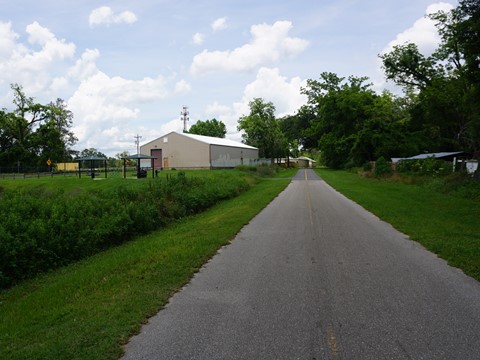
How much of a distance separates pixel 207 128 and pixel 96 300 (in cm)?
11184

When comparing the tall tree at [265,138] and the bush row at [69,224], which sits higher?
the tall tree at [265,138]

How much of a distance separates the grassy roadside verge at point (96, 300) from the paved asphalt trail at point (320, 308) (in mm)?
323

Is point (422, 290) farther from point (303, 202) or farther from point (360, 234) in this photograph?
point (303, 202)

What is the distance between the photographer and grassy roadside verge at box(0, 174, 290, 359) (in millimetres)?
4387

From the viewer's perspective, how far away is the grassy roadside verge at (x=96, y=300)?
4.39 m

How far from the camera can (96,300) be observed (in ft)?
19.5

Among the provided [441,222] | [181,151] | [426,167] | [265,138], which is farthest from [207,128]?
[441,222]

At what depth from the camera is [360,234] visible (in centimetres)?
1098

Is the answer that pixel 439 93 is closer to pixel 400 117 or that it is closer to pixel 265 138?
pixel 400 117

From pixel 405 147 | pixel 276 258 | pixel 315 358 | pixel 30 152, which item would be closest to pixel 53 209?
pixel 276 258

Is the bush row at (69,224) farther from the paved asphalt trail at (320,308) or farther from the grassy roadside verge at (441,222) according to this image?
the grassy roadside verge at (441,222)

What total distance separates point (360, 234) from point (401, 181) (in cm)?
2318

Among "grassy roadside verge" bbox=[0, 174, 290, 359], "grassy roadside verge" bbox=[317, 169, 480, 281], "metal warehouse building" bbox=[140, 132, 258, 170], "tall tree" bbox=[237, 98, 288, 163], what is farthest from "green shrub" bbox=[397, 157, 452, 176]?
"tall tree" bbox=[237, 98, 288, 163]

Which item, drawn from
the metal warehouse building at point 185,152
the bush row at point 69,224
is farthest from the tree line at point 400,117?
the bush row at point 69,224
